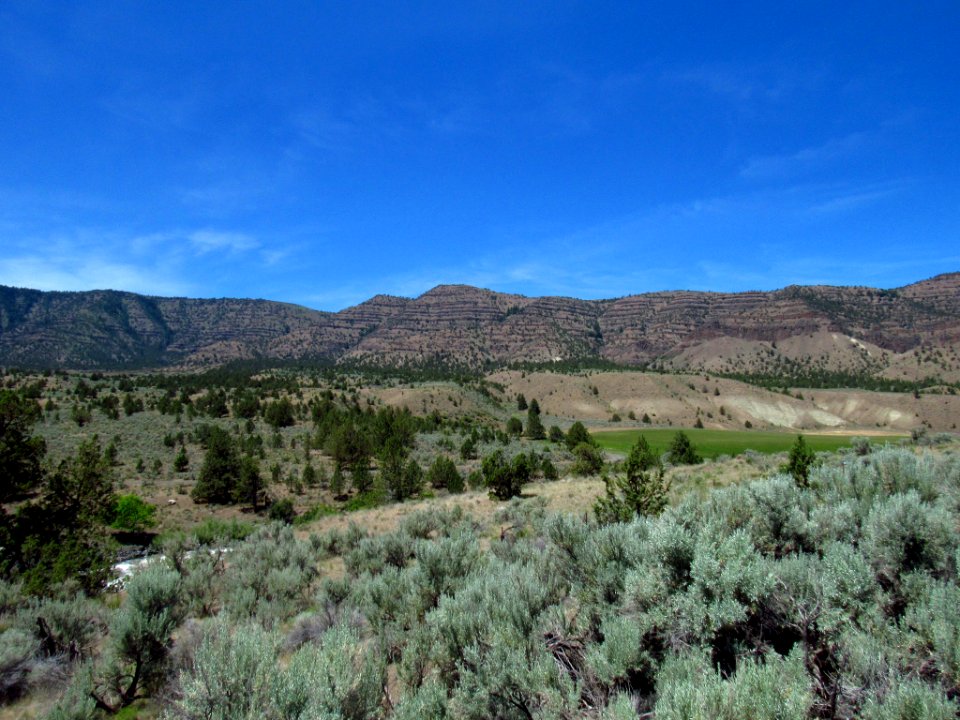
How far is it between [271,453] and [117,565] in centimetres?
3117

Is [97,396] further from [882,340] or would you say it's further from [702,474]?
[882,340]

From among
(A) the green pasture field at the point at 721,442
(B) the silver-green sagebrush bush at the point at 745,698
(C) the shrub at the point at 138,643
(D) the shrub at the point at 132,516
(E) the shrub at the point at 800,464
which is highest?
(B) the silver-green sagebrush bush at the point at 745,698

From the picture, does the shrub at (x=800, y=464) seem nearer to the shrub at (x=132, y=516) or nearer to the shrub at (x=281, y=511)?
the shrub at (x=281, y=511)

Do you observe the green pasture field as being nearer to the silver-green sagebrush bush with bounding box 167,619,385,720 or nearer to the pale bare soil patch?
the pale bare soil patch

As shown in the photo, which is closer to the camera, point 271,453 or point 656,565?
point 656,565

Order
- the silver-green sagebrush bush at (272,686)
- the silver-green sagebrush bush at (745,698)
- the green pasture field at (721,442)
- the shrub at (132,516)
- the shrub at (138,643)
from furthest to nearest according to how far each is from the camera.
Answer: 1. the green pasture field at (721,442)
2. the shrub at (132,516)
3. the shrub at (138,643)
4. the silver-green sagebrush bush at (272,686)
5. the silver-green sagebrush bush at (745,698)

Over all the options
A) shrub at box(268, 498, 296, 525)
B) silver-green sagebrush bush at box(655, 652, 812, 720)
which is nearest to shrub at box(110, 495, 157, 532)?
shrub at box(268, 498, 296, 525)

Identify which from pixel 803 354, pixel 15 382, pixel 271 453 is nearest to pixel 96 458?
pixel 271 453

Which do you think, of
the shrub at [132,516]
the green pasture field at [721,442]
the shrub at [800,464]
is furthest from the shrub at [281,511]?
the green pasture field at [721,442]

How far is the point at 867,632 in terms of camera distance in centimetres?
429

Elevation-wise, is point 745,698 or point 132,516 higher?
point 745,698

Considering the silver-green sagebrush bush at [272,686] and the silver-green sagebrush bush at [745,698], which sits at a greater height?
the silver-green sagebrush bush at [745,698]

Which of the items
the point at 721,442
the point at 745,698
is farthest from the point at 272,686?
the point at 721,442

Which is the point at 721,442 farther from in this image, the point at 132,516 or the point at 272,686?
the point at 272,686
